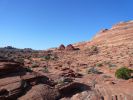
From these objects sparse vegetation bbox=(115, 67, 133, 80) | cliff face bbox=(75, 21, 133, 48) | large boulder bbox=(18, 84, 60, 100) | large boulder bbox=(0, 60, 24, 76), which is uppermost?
cliff face bbox=(75, 21, 133, 48)

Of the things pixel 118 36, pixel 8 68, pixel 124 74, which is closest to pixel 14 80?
pixel 8 68

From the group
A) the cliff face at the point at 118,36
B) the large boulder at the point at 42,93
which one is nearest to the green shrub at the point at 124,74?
the large boulder at the point at 42,93

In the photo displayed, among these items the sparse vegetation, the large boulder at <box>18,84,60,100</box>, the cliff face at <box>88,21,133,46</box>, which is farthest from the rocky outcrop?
the cliff face at <box>88,21,133,46</box>

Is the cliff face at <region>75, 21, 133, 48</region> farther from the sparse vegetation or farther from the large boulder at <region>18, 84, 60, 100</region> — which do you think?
the large boulder at <region>18, 84, 60, 100</region>

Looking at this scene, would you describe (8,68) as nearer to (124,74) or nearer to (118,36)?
(124,74)

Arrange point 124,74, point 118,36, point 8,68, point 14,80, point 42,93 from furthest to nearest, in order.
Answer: point 118,36, point 124,74, point 8,68, point 14,80, point 42,93

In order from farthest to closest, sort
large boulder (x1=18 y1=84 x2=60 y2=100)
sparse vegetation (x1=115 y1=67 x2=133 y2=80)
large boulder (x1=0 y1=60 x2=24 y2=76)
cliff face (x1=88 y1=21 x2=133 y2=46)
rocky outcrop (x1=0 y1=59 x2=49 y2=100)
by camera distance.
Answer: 1. cliff face (x1=88 y1=21 x2=133 y2=46)
2. sparse vegetation (x1=115 y1=67 x2=133 y2=80)
3. large boulder (x1=0 y1=60 x2=24 y2=76)
4. rocky outcrop (x1=0 y1=59 x2=49 y2=100)
5. large boulder (x1=18 y1=84 x2=60 y2=100)

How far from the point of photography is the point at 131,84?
20.9m

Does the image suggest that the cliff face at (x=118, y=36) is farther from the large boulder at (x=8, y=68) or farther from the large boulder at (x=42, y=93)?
the large boulder at (x=42, y=93)

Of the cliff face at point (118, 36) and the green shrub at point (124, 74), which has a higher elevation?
the cliff face at point (118, 36)

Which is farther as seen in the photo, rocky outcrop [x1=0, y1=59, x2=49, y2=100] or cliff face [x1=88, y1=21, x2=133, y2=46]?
cliff face [x1=88, y1=21, x2=133, y2=46]

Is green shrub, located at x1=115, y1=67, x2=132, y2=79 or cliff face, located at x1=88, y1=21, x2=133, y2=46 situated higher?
cliff face, located at x1=88, y1=21, x2=133, y2=46

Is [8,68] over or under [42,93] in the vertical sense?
over

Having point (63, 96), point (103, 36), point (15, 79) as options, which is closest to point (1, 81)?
point (15, 79)
